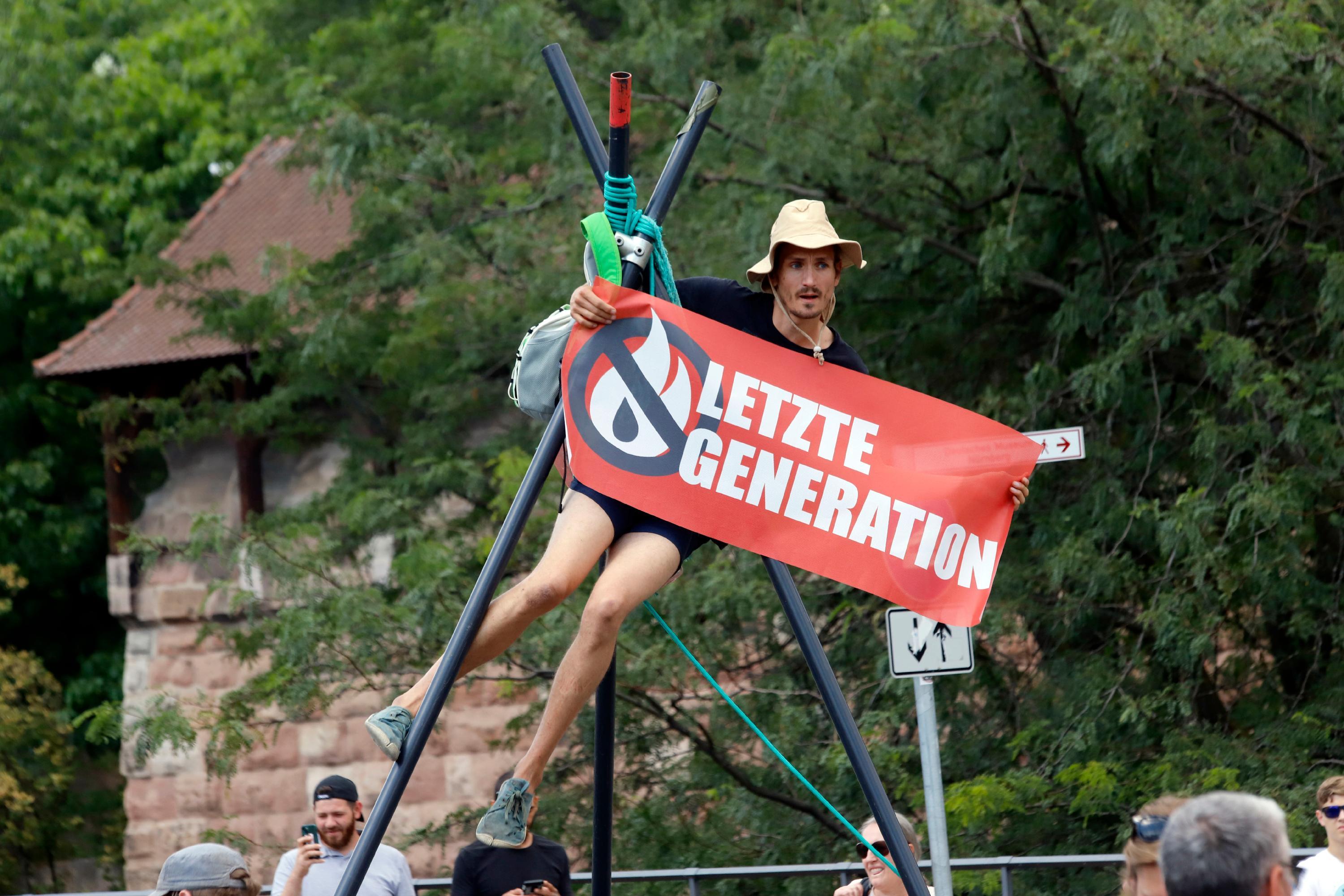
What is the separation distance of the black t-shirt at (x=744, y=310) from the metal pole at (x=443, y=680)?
0.69m

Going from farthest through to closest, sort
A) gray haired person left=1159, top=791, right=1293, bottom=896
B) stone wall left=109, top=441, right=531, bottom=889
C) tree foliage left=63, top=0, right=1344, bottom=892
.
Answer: stone wall left=109, top=441, right=531, bottom=889, tree foliage left=63, top=0, right=1344, bottom=892, gray haired person left=1159, top=791, right=1293, bottom=896

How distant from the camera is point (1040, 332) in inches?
410

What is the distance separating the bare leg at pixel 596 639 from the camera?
366 cm

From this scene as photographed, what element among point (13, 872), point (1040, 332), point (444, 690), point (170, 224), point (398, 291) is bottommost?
A: point (13, 872)

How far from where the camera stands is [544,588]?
361cm

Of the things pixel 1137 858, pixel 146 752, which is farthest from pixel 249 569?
pixel 1137 858

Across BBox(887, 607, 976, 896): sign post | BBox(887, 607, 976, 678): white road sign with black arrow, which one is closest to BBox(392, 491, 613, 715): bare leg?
BBox(887, 607, 976, 896): sign post

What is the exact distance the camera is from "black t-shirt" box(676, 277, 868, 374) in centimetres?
405

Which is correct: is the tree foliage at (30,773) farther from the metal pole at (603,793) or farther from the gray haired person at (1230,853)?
the gray haired person at (1230,853)

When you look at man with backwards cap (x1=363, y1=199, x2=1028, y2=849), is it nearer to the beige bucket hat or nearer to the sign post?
the beige bucket hat

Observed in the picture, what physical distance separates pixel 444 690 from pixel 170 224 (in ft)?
40.7

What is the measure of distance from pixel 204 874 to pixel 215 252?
10.9 m

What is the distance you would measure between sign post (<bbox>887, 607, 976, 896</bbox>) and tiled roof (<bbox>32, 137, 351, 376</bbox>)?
9.34m

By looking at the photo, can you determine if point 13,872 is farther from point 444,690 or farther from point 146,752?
point 444,690
